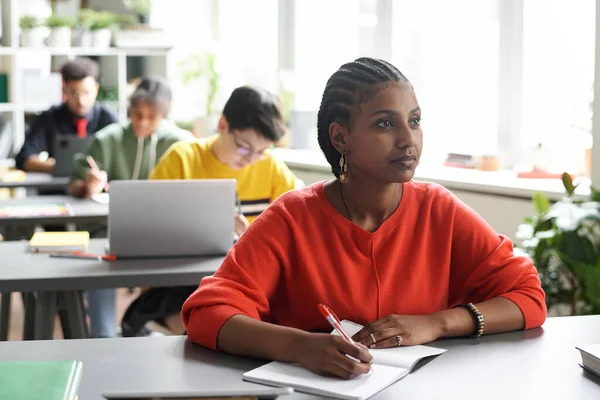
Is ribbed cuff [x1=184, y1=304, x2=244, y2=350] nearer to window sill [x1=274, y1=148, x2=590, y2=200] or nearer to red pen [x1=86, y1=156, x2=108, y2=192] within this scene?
window sill [x1=274, y1=148, x2=590, y2=200]

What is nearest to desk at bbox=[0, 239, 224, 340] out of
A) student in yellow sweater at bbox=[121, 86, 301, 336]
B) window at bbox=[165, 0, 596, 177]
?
student in yellow sweater at bbox=[121, 86, 301, 336]

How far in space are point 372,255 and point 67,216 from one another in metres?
2.03

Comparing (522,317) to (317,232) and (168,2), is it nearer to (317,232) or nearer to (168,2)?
(317,232)

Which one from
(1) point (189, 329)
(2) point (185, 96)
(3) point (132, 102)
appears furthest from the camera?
(2) point (185, 96)

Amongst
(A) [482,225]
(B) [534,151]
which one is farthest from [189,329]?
(B) [534,151]

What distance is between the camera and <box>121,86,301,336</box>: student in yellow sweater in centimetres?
309

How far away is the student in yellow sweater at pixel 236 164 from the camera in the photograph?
3.09 m

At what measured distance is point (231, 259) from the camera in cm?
174

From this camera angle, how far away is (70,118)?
17.6ft

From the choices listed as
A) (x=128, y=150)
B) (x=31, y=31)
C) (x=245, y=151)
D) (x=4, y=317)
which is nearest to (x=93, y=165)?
(x=128, y=150)

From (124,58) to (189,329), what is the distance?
16.7ft

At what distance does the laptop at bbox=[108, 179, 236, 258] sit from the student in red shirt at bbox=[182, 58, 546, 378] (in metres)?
0.80

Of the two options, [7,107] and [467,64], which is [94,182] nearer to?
[467,64]

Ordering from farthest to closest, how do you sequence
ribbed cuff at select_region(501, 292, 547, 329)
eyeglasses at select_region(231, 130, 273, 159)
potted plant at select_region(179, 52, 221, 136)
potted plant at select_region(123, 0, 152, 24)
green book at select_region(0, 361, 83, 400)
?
potted plant at select_region(123, 0, 152, 24) < potted plant at select_region(179, 52, 221, 136) < eyeglasses at select_region(231, 130, 273, 159) < ribbed cuff at select_region(501, 292, 547, 329) < green book at select_region(0, 361, 83, 400)
